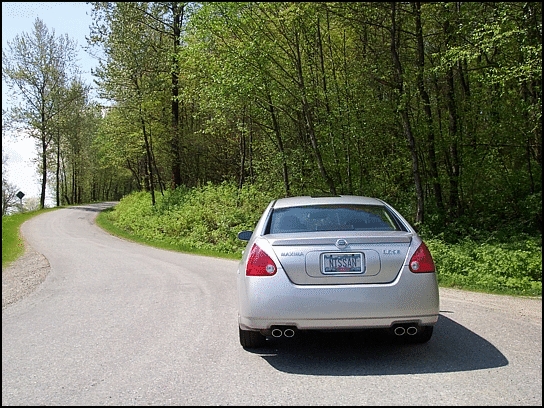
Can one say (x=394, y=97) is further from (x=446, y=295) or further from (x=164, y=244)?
(x=164, y=244)

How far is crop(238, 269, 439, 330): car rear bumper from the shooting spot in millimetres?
4703

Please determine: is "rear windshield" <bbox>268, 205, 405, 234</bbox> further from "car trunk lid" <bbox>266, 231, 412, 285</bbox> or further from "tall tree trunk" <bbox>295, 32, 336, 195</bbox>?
"tall tree trunk" <bbox>295, 32, 336, 195</bbox>

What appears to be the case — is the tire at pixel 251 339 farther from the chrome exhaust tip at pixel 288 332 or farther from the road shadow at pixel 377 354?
the chrome exhaust tip at pixel 288 332

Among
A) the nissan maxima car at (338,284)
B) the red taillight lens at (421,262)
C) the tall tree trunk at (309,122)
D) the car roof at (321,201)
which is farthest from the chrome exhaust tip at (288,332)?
the tall tree trunk at (309,122)

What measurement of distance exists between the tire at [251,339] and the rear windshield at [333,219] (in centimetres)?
100

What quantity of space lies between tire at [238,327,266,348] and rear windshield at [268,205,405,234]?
1.00m

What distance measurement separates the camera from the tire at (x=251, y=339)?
5.34 metres

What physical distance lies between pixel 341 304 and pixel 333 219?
1209 millimetres

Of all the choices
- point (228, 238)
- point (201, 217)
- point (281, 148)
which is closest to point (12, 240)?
point (201, 217)

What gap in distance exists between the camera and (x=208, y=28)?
17094 millimetres

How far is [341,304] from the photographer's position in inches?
185

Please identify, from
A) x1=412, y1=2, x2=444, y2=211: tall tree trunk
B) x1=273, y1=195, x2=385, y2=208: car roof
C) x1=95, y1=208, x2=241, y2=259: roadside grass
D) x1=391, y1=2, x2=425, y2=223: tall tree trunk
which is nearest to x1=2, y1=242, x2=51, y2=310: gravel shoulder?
x1=95, y1=208, x2=241, y2=259: roadside grass

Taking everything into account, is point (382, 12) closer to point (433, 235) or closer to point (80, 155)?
point (433, 235)

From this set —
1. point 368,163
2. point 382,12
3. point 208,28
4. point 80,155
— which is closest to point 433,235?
point 368,163
